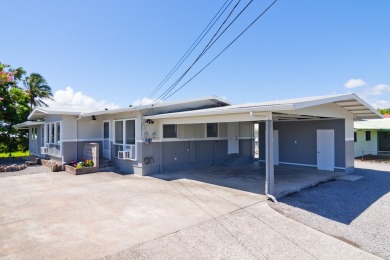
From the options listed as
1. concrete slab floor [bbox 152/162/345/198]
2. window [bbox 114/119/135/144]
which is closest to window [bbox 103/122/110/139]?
window [bbox 114/119/135/144]

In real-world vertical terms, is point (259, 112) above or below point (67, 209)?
above

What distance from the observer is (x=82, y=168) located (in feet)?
38.9

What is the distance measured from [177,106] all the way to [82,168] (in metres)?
5.53

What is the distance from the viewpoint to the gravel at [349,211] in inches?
190

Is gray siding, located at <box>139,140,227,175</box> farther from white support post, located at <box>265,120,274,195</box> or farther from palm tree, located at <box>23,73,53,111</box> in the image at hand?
palm tree, located at <box>23,73,53,111</box>

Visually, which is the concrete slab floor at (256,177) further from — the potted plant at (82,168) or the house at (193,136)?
the potted plant at (82,168)

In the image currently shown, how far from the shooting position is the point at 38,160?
1584 centimetres

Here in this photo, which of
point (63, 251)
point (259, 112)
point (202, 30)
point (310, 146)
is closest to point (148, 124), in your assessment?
point (202, 30)

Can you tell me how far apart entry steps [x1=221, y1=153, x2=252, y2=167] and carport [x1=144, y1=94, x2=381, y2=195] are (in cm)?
26

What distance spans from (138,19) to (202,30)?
195 inches

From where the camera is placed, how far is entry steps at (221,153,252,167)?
13818mm

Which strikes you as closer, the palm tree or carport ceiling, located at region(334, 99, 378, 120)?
carport ceiling, located at region(334, 99, 378, 120)

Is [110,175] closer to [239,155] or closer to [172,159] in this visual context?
[172,159]

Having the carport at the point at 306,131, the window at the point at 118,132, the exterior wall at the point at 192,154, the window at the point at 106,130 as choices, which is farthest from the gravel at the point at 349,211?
the window at the point at 106,130
